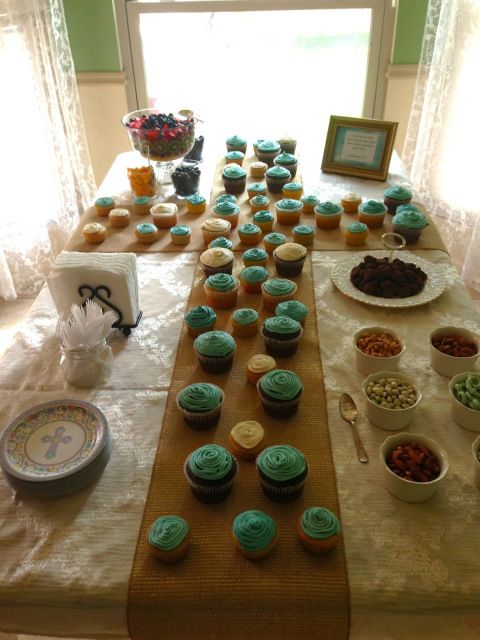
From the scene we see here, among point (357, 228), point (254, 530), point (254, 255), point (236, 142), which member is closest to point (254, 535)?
point (254, 530)

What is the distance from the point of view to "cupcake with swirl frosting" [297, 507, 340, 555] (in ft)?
3.15

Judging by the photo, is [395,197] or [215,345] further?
[395,197]

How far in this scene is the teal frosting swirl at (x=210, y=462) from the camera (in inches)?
41.1

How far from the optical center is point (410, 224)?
193cm

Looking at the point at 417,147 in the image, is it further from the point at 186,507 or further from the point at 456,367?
the point at 186,507

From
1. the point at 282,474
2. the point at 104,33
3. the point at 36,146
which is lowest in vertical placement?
the point at 36,146

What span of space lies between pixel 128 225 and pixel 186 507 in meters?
1.34

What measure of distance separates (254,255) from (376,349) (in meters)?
0.57

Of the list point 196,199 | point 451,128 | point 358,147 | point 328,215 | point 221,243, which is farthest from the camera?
point 451,128

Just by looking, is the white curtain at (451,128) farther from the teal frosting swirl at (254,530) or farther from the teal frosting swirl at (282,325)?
the teal frosting swirl at (254,530)

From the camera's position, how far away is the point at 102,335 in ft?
4.41

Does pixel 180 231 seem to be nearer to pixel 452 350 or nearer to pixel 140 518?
pixel 452 350

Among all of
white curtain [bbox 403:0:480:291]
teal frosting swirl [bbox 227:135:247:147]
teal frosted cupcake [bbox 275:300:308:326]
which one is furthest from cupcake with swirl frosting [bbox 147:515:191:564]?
white curtain [bbox 403:0:480:291]

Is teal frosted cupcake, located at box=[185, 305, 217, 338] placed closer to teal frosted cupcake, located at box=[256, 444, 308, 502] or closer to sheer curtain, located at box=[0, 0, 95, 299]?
teal frosted cupcake, located at box=[256, 444, 308, 502]
